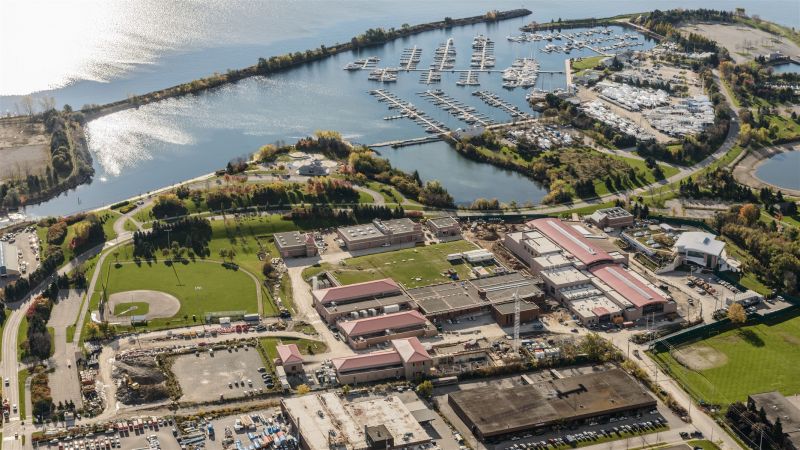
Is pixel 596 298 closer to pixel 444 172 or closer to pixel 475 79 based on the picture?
pixel 444 172

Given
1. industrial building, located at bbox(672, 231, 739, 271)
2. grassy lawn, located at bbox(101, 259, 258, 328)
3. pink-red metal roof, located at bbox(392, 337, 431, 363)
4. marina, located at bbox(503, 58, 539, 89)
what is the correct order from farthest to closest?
marina, located at bbox(503, 58, 539, 89) → industrial building, located at bbox(672, 231, 739, 271) → grassy lawn, located at bbox(101, 259, 258, 328) → pink-red metal roof, located at bbox(392, 337, 431, 363)

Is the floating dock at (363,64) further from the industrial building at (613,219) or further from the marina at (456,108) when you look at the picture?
the industrial building at (613,219)

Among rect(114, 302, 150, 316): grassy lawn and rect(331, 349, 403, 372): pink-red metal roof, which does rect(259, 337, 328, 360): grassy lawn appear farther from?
rect(114, 302, 150, 316): grassy lawn

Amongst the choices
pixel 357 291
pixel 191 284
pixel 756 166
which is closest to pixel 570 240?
pixel 357 291

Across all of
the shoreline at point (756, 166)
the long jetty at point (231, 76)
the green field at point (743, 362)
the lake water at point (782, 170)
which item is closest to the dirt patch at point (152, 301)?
the green field at point (743, 362)

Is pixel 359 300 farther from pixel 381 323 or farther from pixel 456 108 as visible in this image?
pixel 456 108

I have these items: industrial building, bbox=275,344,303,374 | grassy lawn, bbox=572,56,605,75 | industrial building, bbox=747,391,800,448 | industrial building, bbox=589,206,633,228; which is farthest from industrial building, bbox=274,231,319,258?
grassy lawn, bbox=572,56,605,75
